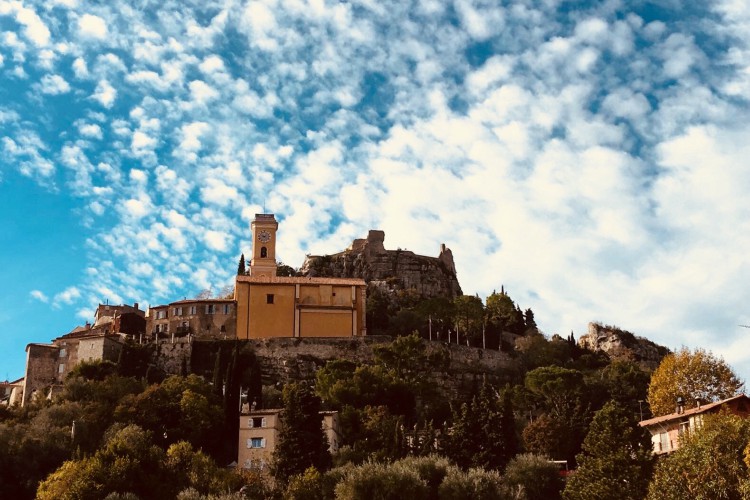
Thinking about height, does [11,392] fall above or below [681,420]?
above

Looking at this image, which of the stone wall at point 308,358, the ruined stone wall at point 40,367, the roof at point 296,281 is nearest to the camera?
the ruined stone wall at point 40,367

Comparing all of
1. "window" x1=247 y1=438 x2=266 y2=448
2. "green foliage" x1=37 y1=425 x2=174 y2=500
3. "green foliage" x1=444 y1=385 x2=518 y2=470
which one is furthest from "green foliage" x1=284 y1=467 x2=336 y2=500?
"window" x1=247 y1=438 x2=266 y2=448

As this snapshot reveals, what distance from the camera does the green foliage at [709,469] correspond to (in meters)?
37.2

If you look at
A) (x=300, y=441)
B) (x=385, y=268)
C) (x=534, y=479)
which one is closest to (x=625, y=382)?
(x=534, y=479)

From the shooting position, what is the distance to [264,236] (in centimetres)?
9275

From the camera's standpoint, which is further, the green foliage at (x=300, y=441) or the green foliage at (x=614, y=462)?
the green foliage at (x=300, y=441)

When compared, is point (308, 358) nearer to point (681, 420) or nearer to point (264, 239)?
point (264, 239)

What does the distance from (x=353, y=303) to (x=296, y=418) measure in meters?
29.0

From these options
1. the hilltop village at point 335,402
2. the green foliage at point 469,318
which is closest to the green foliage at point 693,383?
the hilltop village at point 335,402

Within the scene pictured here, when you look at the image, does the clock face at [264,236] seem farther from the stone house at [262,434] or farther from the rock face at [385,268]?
the stone house at [262,434]

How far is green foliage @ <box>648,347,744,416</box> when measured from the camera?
5681 centimetres

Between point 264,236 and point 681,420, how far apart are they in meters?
49.1

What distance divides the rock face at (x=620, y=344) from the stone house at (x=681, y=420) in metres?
34.5

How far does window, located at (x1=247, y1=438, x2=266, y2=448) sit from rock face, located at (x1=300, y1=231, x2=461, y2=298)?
47016 millimetres
